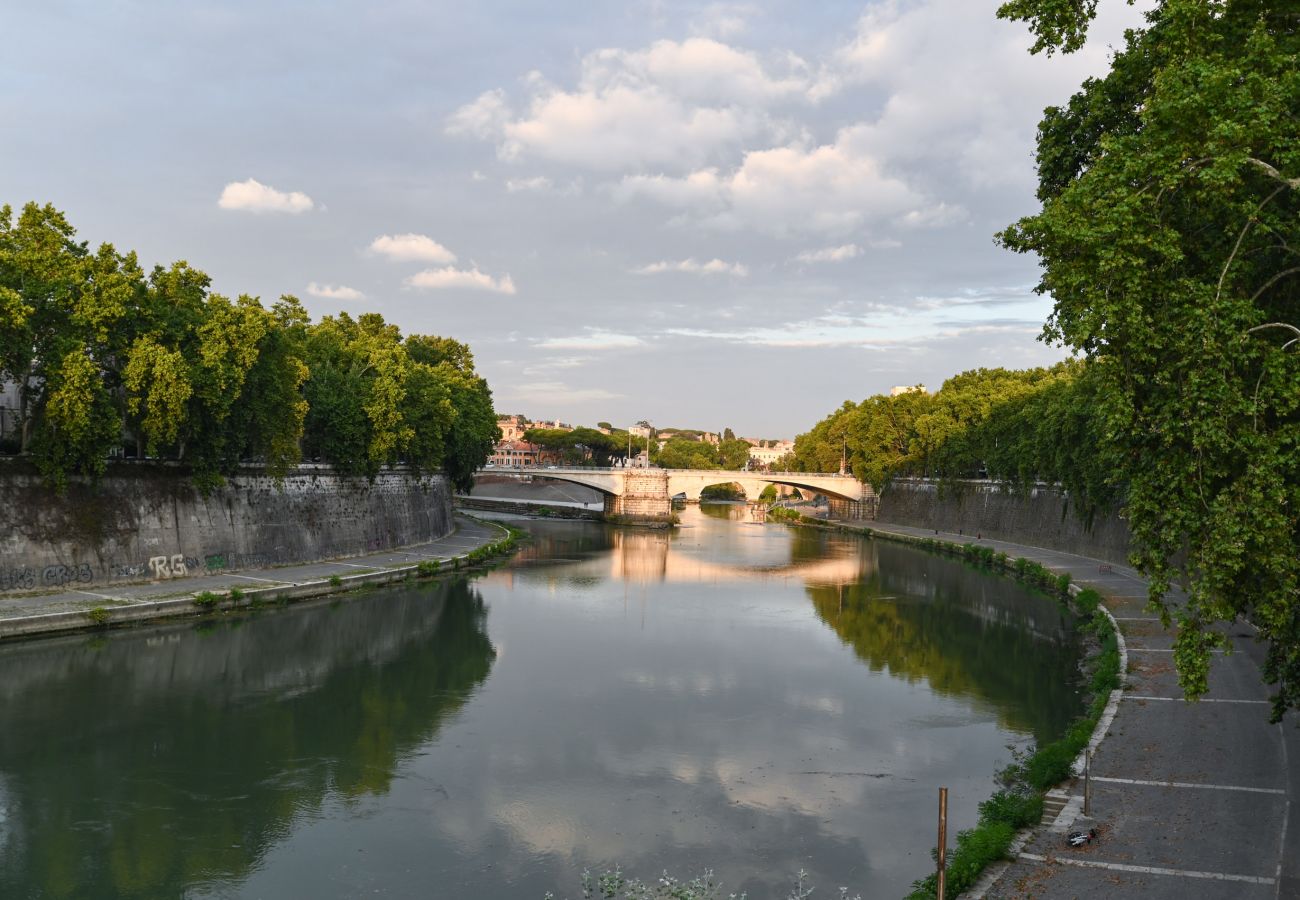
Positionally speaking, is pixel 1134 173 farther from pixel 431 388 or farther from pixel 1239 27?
pixel 431 388

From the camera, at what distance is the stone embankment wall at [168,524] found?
26578mm

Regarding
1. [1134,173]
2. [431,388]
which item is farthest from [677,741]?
[431,388]

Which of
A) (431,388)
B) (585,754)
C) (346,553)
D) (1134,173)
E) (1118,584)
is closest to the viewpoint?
(1134,173)

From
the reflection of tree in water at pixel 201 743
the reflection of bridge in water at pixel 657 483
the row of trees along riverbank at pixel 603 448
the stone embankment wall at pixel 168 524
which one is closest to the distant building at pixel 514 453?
Answer: the row of trees along riverbank at pixel 603 448

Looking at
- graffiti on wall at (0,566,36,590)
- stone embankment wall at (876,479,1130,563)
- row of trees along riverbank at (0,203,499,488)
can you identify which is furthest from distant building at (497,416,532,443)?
graffiti on wall at (0,566,36,590)

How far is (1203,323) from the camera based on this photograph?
9789mm

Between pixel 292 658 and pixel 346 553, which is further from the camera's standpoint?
pixel 346 553

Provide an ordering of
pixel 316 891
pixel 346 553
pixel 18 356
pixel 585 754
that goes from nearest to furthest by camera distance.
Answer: pixel 316 891
pixel 585 754
pixel 18 356
pixel 346 553

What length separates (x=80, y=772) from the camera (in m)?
15.6

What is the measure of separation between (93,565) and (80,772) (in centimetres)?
1462

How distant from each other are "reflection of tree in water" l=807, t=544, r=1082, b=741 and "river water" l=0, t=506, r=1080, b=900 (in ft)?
0.56

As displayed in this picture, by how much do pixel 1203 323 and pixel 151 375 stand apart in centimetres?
2658

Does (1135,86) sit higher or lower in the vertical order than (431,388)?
higher

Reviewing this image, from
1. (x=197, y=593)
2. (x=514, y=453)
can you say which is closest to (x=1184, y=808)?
(x=197, y=593)
